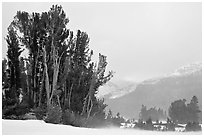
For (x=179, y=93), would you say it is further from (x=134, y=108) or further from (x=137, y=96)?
(x=137, y=96)

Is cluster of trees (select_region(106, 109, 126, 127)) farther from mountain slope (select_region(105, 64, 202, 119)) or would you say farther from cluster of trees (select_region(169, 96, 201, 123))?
mountain slope (select_region(105, 64, 202, 119))

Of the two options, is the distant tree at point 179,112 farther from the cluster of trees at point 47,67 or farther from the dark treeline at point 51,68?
the cluster of trees at point 47,67

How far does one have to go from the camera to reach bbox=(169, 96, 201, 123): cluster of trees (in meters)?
22.9

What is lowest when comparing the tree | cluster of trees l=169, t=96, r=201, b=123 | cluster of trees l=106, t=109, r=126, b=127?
cluster of trees l=106, t=109, r=126, b=127

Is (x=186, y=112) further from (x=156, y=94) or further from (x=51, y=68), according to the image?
(x=156, y=94)

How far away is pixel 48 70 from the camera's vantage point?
1741 centimetres

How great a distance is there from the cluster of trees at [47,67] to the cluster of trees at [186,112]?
8696 mm

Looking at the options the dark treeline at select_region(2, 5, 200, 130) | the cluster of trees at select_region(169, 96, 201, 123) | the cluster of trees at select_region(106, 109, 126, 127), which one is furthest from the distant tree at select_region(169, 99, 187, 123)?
the dark treeline at select_region(2, 5, 200, 130)

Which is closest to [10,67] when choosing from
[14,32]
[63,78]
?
[14,32]

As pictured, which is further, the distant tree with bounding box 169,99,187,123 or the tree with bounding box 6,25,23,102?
the distant tree with bounding box 169,99,187,123

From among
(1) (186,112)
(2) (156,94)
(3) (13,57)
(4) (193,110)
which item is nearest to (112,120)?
(1) (186,112)

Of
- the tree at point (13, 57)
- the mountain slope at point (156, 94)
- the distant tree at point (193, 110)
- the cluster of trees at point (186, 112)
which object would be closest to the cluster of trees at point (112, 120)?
the cluster of trees at point (186, 112)

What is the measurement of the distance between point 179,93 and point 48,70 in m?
70.3

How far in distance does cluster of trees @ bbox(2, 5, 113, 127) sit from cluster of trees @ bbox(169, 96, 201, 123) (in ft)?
28.5
